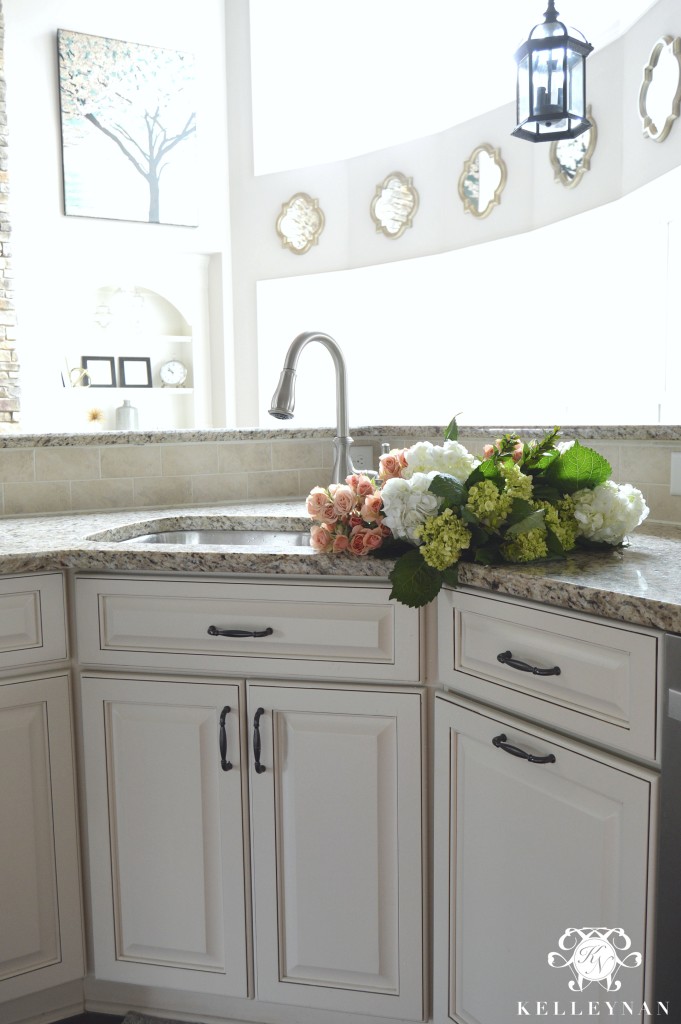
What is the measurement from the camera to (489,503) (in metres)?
1.27

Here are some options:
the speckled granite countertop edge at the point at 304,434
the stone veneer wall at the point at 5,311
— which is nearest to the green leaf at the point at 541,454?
the speckled granite countertop edge at the point at 304,434

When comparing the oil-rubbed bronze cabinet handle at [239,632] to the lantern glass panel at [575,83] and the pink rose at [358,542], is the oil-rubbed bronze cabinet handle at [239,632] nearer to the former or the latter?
the pink rose at [358,542]

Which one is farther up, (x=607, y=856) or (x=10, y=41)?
(x=10, y=41)

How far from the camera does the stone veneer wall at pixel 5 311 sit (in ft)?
19.2

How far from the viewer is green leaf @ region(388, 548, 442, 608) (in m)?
1.28

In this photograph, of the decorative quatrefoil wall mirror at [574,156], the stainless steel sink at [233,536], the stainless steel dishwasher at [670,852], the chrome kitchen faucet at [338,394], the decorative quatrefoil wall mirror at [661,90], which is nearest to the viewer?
the stainless steel dishwasher at [670,852]

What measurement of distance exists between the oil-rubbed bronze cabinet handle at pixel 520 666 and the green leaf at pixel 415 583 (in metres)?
0.13

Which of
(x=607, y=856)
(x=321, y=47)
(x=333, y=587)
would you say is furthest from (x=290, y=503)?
(x=321, y=47)

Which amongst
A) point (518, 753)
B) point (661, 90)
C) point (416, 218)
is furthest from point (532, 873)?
point (416, 218)

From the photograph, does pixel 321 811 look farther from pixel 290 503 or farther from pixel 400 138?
pixel 400 138

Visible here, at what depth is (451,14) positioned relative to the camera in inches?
218

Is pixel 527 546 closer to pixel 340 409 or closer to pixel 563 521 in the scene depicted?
pixel 563 521

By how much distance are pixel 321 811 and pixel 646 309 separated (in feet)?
11.9

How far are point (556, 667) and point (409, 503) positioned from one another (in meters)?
0.32
